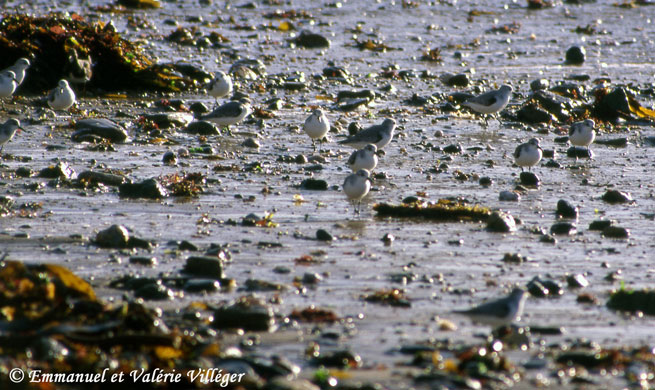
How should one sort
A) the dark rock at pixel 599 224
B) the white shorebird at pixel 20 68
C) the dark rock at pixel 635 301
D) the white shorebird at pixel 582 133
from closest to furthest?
the dark rock at pixel 635 301
the dark rock at pixel 599 224
the white shorebird at pixel 582 133
the white shorebird at pixel 20 68

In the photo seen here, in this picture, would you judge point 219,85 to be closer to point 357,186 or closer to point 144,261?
point 357,186

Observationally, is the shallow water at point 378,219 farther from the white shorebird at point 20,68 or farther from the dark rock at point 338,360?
the white shorebird at point 20,68

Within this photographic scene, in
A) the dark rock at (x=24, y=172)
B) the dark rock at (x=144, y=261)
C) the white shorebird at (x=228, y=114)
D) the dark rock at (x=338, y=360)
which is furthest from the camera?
the white shorebird at (x=228, y=114)

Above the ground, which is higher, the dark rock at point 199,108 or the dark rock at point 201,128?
the dark rock at point 199,108

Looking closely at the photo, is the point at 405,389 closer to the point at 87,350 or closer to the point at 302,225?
the point at 87,350

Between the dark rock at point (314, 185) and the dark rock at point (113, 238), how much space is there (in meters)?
3.16

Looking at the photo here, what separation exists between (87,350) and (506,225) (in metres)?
4.77

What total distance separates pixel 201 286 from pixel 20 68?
30.7 feet

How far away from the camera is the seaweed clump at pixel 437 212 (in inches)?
369

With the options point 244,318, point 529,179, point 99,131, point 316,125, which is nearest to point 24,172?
point 99,131

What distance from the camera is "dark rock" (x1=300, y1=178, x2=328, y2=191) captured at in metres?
10.7

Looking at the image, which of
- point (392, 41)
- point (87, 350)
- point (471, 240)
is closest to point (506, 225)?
point (471, 240)

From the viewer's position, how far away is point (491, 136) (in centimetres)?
1459

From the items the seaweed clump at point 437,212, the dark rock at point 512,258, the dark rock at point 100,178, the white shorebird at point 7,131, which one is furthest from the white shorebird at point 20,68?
the dark rock at point 512,258
